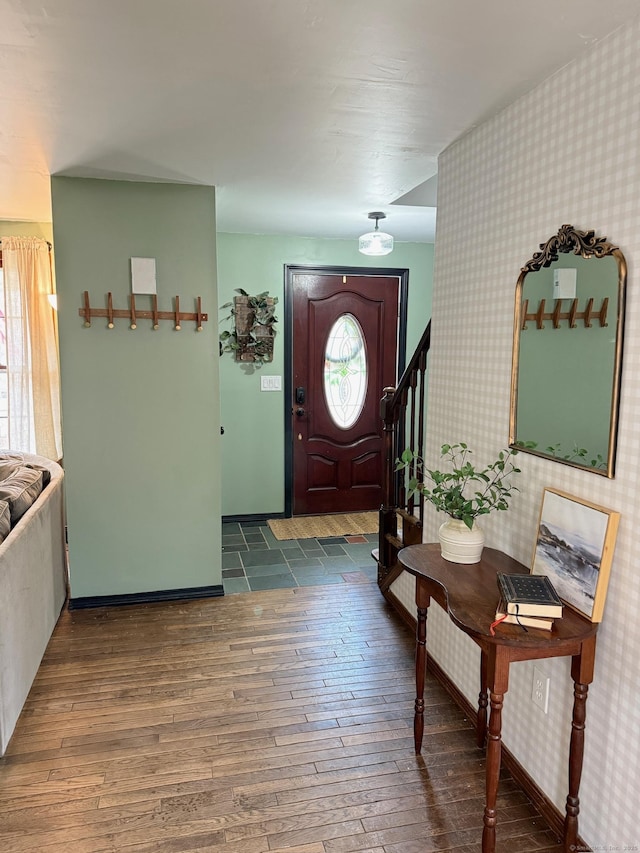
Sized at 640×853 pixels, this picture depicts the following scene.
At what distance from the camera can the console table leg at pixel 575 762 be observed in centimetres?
170

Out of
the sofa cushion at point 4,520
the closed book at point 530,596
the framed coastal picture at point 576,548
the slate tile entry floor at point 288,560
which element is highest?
the framed coastal picture at point 576,548

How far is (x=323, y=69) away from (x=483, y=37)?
0.50 m

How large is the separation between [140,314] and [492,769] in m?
2.75

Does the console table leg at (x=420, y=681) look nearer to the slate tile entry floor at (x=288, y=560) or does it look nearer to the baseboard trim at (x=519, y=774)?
the baseboard trim at (x=519, y=774)

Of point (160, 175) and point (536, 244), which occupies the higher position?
point (160, 175)

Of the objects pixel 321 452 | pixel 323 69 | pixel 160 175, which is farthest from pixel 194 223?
pixel 321 452

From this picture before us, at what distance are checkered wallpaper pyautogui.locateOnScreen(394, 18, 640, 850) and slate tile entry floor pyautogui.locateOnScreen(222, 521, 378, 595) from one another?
1.18 metres

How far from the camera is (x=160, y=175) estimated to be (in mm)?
3145

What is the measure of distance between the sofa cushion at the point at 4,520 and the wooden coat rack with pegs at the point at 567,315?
87.0 inches

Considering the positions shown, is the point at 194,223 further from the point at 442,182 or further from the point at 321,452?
the point at 321,452

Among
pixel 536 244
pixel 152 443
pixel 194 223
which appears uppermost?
pixel 194 223

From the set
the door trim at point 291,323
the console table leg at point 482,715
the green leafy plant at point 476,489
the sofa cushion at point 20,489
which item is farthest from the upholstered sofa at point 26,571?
the door trim at point 291,323

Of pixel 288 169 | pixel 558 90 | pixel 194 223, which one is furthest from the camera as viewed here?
pixel 194 223

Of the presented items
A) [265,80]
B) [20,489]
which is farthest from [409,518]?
[265,80]
